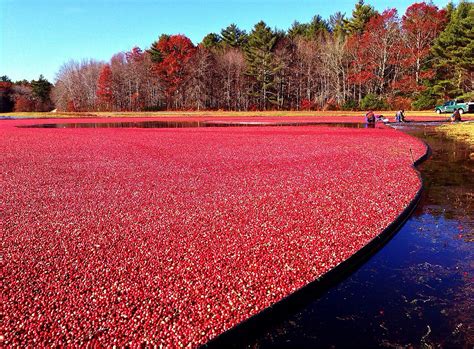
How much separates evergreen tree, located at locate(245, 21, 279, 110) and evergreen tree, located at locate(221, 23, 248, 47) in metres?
10.1

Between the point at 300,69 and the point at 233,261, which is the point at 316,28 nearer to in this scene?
the point at 300,69

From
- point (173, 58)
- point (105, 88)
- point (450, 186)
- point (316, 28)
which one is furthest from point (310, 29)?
point (450, 186)

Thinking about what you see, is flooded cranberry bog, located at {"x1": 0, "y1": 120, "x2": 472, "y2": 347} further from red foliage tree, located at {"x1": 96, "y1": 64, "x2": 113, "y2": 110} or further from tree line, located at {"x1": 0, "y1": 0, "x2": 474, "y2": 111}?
red foliage tree, located at {"x1": 96, "y1": 64, "x2": 113, "y2": 110}

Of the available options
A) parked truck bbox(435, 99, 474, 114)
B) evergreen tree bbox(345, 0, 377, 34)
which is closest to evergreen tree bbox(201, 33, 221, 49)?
evergreen tree bbox(345, 0, 377, 34)

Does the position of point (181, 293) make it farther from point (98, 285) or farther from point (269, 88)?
point (269, 88)

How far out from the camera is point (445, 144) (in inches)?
699

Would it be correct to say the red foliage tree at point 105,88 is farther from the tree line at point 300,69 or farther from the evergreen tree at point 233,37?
the evergreen tree at point 233,37

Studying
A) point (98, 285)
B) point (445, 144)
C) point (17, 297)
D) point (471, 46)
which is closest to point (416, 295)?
point (98, 285)

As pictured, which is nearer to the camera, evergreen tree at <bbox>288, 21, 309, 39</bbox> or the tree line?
the tree line

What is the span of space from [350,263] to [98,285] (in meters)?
3.27

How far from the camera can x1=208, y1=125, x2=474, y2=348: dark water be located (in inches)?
151

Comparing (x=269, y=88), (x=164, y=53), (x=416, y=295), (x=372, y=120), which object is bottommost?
(x=416, y=295)

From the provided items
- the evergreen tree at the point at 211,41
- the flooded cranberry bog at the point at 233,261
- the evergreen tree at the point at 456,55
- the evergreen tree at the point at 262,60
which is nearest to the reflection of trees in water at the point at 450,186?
the flooded cranberry bog at the point at 233,261

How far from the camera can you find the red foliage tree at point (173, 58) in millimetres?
68938
